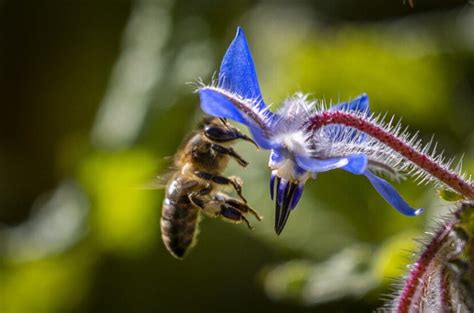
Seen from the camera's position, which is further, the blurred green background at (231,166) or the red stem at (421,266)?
the blurred green background at (231,166)

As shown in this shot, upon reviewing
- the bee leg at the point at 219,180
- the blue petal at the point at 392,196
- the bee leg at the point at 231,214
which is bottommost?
the bee leg at the point at 231,214

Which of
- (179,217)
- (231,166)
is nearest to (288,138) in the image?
(179,217)

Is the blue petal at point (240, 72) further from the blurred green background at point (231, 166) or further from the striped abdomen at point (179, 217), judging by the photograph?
the blurred green background at point (231, 166)

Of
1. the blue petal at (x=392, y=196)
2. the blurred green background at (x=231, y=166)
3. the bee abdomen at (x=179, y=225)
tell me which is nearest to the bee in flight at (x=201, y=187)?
the bee abdomen at (x=179, y=225)

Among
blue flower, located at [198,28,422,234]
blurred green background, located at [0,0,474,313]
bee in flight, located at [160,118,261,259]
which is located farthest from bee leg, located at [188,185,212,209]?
blurred green background, located at [0,0,474,313]

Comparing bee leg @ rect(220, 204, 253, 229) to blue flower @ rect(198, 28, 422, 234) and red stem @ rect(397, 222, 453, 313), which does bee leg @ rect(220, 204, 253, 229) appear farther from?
red stem @ rect(397, 222, 453, 313)

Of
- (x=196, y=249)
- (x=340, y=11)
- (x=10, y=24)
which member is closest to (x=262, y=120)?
(x=196, y=249)
